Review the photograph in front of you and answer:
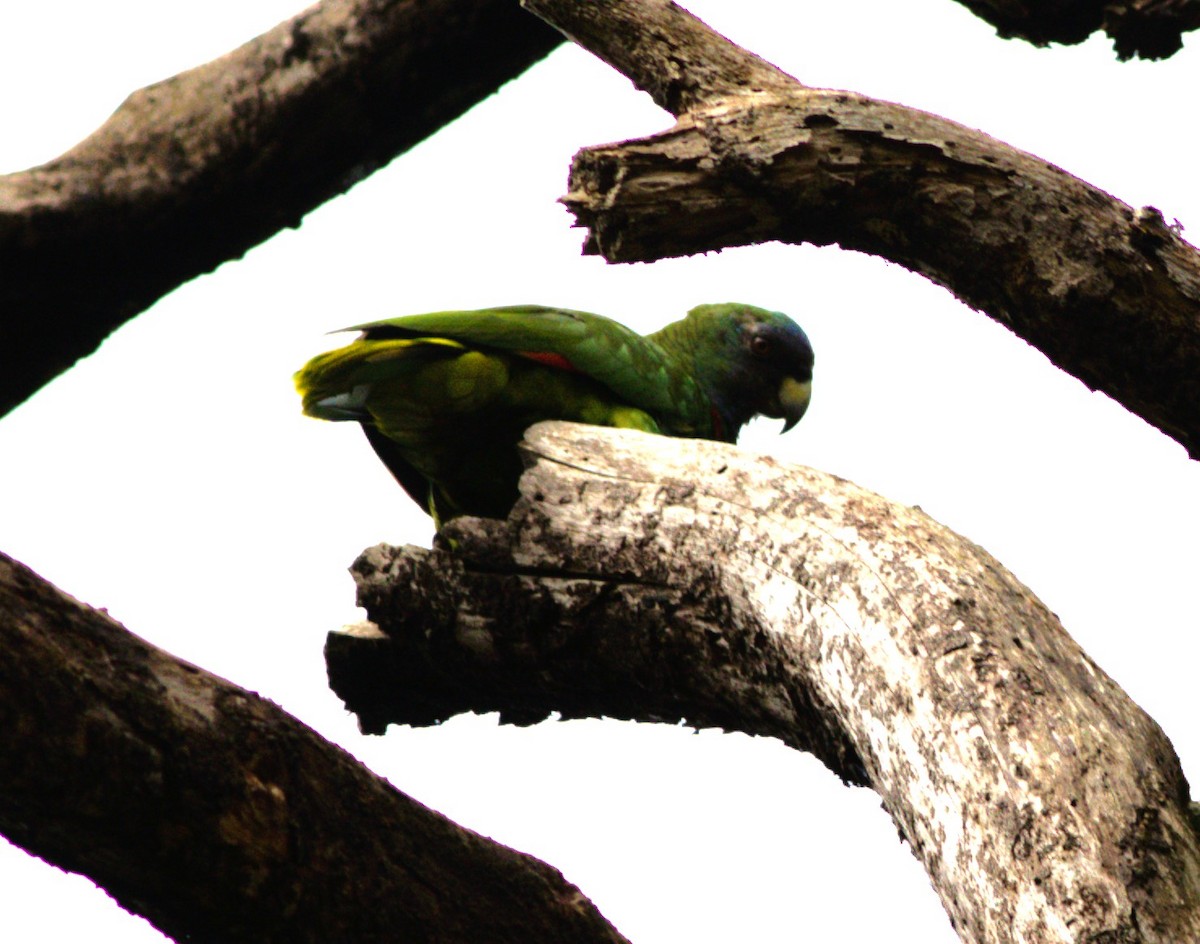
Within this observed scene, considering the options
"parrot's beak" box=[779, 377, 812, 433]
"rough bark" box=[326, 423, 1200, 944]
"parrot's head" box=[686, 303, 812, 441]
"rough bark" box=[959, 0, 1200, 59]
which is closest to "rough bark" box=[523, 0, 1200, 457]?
"rough bark" box=[326, 423, 1200, 944]

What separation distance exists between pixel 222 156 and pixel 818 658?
2.76 m

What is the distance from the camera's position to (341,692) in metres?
3.49

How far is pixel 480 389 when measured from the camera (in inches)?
141

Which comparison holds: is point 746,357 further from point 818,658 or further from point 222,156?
point 818,658

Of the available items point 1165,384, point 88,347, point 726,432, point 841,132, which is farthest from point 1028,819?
point 88,347

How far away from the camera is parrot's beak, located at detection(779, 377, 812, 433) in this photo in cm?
450

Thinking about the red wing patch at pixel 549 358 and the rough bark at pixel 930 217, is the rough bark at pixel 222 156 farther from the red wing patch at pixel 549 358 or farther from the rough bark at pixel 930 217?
the rough bark at pixel 930 217

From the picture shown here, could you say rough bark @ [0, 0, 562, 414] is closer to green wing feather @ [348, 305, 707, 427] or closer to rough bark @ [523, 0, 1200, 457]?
green wing feather @ [348, 305, 707, 427]

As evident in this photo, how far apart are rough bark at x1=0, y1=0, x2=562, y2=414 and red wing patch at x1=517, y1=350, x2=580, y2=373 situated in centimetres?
124

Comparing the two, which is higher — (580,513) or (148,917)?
(580,513)

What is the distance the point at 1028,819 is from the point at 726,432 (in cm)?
264

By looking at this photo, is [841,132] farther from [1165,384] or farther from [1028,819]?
[1028,819]

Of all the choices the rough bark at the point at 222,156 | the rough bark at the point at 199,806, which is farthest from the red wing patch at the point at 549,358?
the rough bark at the point at 199,806

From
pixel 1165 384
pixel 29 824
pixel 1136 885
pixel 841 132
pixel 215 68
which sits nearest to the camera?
pixel 1136 885
